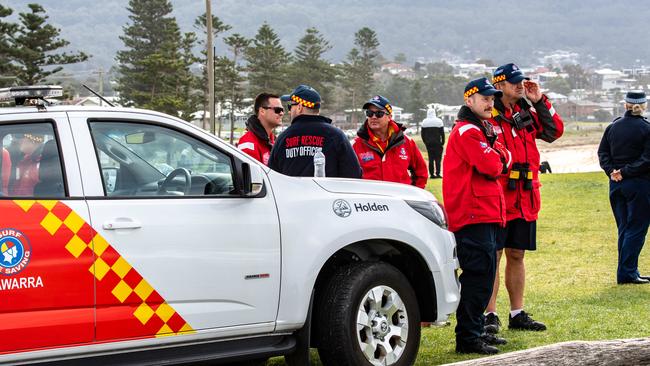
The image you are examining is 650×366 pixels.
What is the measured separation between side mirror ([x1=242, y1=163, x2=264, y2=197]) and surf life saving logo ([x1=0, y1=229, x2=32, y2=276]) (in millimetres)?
1346

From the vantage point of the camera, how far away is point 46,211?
5312 mm

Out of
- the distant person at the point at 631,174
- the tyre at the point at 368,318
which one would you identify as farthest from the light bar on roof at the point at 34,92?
the distant person at the point at 631,174

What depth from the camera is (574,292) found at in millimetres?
10648

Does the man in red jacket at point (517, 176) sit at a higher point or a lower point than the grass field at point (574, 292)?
higher

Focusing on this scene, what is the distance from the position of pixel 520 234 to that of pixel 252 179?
3.16 metres

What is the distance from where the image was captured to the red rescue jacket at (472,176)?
7.46m

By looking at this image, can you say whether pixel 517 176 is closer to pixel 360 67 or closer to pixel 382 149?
pixel 382 149

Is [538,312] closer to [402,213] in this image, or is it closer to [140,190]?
[402,213]

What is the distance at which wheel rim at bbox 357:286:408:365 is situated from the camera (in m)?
6.43

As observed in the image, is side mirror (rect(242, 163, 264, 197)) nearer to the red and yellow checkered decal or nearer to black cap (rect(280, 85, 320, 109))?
the red and yellow checkered decal

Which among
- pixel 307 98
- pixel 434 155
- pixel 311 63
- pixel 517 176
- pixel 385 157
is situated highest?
pixel 311 63

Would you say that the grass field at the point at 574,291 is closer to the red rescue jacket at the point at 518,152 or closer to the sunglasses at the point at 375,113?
the red rescue jacket at the point at 518,152

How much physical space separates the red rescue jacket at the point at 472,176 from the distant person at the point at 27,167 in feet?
10.6

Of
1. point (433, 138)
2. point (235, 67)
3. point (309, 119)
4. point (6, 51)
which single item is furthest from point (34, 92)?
point (235, 67)
